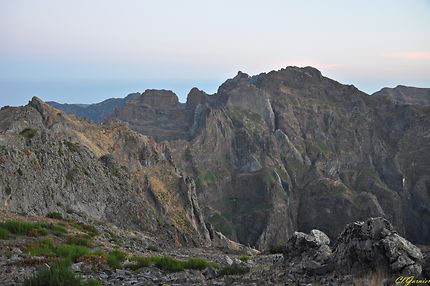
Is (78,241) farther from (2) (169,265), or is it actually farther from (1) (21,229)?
(2) (169,265)

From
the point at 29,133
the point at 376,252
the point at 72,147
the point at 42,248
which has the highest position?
the point at 29,133

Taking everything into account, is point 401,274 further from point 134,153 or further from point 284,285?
point 134,153

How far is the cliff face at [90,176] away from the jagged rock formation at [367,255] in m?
23.0

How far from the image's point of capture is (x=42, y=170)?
3875 cm

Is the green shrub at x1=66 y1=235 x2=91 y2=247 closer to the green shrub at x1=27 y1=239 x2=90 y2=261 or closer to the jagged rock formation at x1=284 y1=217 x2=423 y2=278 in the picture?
→ the green shrub at x1=27 y1=239 x2=90 y2=261

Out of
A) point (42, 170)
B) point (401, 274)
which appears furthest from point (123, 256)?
point (42, 170)

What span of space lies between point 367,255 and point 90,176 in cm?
3957

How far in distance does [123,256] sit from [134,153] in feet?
215

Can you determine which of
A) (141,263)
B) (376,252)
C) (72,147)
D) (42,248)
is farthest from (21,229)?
(72,147)

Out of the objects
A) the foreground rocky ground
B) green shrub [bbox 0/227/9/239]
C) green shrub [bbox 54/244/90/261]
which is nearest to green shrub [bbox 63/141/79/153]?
green shrub [bbox 0/227/9/239]

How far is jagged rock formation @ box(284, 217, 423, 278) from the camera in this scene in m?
11.8

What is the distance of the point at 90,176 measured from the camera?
4806 cm

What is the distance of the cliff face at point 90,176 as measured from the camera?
115 feet

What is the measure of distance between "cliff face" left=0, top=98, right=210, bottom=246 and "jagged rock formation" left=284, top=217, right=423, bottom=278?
907 inches
